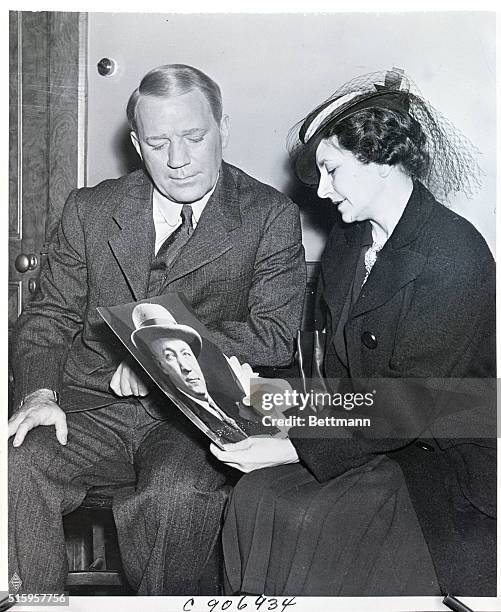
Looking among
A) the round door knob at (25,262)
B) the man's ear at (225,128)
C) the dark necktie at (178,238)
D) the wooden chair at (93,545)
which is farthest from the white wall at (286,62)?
the wooden chair at (93,545)

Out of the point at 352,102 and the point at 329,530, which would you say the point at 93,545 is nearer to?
the point at 329,530

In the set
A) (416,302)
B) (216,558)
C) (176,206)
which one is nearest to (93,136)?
(176,206)

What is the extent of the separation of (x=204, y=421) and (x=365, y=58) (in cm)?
64

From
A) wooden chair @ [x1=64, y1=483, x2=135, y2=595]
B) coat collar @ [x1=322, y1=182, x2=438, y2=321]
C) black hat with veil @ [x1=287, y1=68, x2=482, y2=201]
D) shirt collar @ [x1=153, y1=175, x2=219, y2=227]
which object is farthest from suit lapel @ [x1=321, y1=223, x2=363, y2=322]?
wooden chair @ [x1=64, y1=483, x2=135, y2=595]

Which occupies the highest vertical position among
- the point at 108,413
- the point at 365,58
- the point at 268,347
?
the point at 365,58

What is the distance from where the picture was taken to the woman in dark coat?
4.02 feet

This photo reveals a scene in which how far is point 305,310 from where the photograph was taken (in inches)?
49.1

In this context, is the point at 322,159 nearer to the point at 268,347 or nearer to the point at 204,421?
the point at 268,347

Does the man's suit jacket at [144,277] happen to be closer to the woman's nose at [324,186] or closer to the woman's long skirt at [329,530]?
the woman's nose at [324,186]

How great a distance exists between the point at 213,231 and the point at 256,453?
1.22 feet

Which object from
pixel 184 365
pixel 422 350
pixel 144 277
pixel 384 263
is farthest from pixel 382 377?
pixel 144 277

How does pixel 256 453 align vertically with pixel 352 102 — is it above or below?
below

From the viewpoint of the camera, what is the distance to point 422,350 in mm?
1228

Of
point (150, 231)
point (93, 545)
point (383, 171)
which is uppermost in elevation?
point (383, 171)
